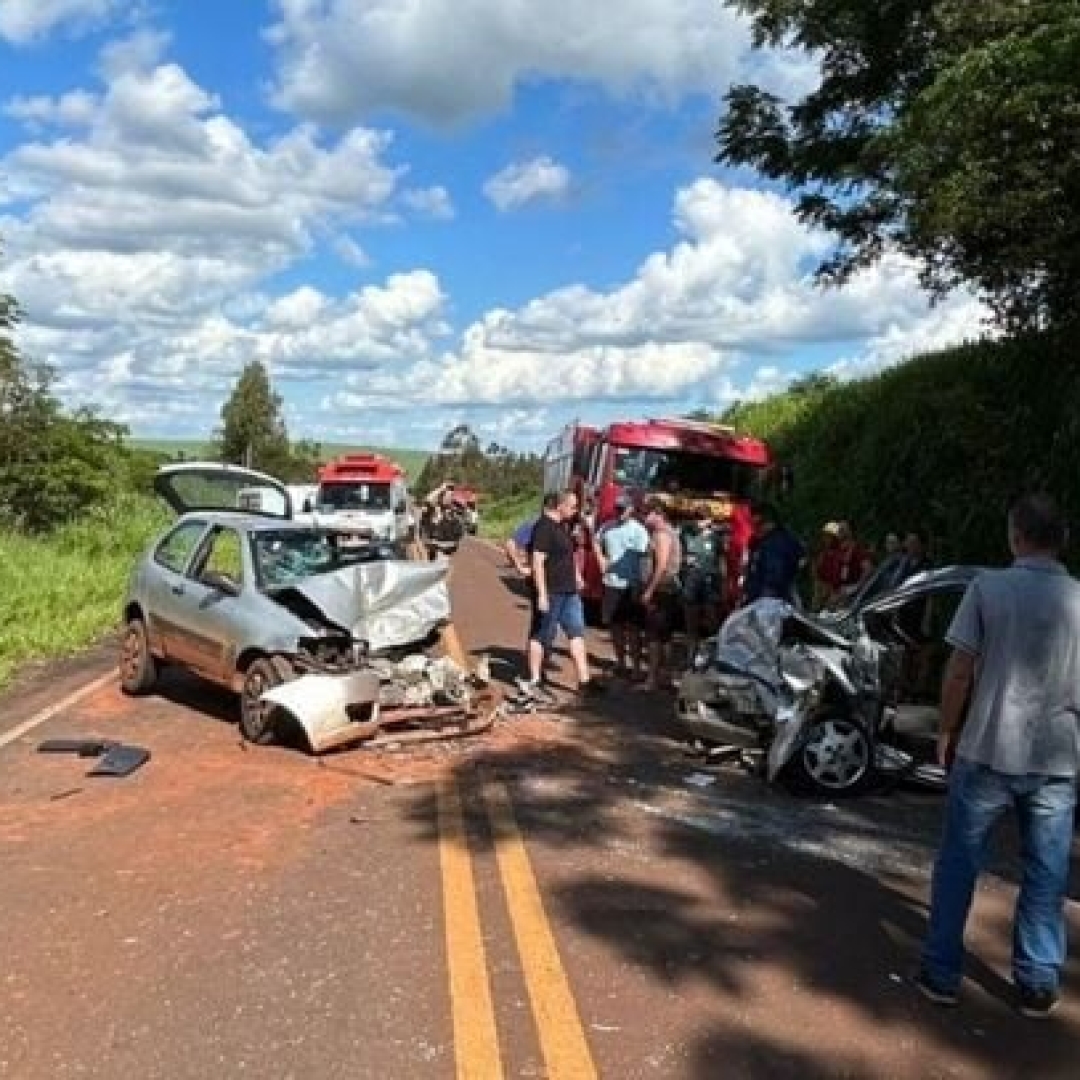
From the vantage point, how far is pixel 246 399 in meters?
70.0

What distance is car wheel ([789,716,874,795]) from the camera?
841 cm

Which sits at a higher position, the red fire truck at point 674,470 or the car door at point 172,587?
the red fire truck at point 674,470

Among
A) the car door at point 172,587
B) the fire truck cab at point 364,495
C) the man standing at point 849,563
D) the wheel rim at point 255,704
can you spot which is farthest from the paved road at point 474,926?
the fire truck cab at point 364,495

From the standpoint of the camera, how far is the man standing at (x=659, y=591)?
12.4 m

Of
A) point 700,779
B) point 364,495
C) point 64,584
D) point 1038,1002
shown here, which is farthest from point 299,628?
point 364,495

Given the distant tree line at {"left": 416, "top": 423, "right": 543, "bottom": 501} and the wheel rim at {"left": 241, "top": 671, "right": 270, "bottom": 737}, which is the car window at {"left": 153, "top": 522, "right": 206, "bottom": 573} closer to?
the wheel rim at {"left": 241, "top": 671, "right": 270, "bottom": 737}

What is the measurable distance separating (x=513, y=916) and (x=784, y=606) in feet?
12.4

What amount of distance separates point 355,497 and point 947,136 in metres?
20.8

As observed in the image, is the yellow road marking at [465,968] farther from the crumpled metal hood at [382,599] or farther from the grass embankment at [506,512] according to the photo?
the grass embankment at [506,512]

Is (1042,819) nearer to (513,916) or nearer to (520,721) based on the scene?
(513,916)

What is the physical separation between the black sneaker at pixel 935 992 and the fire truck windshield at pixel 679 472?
1305cm

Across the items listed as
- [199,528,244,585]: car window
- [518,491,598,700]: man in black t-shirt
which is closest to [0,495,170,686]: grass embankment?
[199,528,244,585]: car window

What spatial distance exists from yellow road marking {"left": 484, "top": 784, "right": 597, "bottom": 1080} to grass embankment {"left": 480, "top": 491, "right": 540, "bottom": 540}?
58.0 meters

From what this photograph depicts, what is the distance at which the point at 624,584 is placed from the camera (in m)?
12.9
